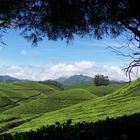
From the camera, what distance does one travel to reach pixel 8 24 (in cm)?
1706

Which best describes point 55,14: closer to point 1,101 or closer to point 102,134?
point 102,134

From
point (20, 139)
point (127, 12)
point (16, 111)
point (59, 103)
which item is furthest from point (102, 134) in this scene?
point (59, 103)

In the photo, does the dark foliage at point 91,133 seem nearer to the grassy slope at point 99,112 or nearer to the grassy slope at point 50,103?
the grassy slope at point 99,112

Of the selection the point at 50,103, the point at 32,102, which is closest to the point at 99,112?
the point at 50,103

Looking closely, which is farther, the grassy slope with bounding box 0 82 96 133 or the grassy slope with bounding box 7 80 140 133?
the grassy slope with bounding box 0 82 96 133

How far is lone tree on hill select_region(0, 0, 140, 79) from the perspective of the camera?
633 inches

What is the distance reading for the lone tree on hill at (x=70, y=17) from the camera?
1608cm

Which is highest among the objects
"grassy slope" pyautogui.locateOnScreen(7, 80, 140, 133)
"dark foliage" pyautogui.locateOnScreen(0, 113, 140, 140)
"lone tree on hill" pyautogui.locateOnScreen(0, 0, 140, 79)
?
"lone tree on hill" pyautogui.locateOnScreen(0, 0, 140, 79)

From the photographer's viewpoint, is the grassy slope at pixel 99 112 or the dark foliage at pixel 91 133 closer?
the dark foliage at pixel 91 133

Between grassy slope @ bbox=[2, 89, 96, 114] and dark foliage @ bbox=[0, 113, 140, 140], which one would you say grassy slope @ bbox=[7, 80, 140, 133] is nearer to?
grassy slope @ bbox=[2, 89, 96, 114]

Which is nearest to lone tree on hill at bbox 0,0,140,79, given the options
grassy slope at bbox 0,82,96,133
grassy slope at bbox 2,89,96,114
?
grassy slope at bbox 0,82,96,133

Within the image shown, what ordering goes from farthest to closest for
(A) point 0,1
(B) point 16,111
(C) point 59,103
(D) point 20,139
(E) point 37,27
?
1. (C) point 59,103
2. (B) point 16,111
3. (E) point 37,27
4. (A) point 0,1
5. (D) point 20,139

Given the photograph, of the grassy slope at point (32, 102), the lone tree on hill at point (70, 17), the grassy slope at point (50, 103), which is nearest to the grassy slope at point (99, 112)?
the grassy slope at point (32, 102)

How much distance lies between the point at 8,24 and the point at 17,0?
4.81 feet
